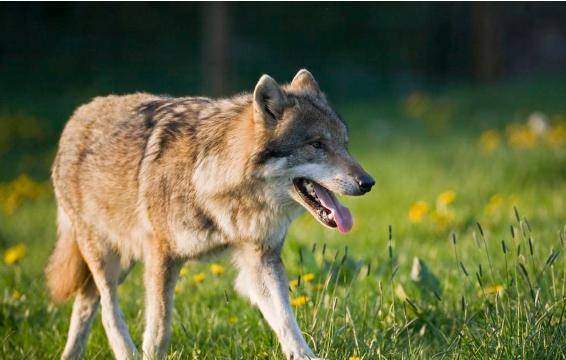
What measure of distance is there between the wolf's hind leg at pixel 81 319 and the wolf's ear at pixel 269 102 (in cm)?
172

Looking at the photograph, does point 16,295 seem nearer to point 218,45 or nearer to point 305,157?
point 305,157

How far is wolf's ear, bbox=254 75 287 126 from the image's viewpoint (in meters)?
4.33

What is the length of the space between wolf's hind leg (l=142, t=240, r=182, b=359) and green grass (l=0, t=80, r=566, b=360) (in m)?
0.14

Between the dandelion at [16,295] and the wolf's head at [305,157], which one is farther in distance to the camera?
the dandelion at [16,295]

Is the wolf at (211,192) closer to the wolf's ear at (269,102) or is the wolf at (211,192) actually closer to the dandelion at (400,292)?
→ the wolf's ear at (269,102)

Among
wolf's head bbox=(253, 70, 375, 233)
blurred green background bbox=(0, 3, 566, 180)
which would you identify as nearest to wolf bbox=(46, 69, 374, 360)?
wolf's head bbox=(253, 70, 375, 233)

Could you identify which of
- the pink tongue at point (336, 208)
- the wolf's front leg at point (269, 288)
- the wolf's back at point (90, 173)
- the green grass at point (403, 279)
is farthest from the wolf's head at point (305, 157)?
the wolf's back at point (90, 173)

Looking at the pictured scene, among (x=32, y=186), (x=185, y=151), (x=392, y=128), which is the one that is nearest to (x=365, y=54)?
(x=392, y=128)

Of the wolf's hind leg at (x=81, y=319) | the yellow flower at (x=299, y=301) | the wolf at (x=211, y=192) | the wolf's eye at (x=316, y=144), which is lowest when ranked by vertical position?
the wolf's hind leg at (x=81, y=319)

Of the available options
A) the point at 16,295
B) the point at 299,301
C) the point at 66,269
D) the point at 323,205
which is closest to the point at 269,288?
the point at 299,301

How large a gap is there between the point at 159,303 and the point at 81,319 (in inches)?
33.6

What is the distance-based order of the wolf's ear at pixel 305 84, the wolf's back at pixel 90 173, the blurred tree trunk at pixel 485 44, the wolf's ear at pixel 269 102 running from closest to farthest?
the wolf's ear at pixel 269 102 → the wolf's ear at pixel 305 84 → the wolf's back at pixel 90 173 → the blurred tree trunk at pixel 485 44

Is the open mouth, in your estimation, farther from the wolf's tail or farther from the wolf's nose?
the wolf's tail

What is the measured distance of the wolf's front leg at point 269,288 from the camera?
424 centimetres
